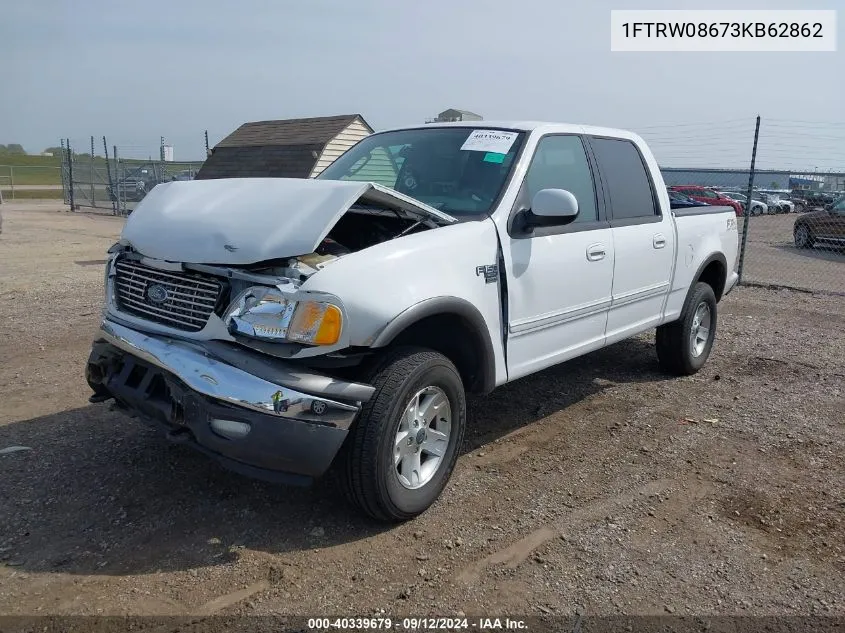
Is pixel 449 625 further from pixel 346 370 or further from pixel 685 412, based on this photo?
pixel 685 412

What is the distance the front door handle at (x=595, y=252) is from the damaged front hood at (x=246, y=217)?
45.4 inches

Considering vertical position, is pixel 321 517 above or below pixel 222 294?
below

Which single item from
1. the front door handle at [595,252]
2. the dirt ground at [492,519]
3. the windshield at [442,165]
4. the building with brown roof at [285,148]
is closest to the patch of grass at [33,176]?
the building with brown roof at [285,148]

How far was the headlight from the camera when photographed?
3068 millimetres

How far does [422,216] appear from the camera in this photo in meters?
3.78

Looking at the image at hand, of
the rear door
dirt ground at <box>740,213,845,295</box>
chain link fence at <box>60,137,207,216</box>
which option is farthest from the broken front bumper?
chain link fence at <box>60,137,207,216</box>

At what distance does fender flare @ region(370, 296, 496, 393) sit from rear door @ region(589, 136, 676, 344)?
141cm

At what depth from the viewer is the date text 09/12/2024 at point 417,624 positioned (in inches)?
109

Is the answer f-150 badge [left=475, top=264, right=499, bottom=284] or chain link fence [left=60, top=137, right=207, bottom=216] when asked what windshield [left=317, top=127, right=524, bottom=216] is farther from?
chain link fence [left=60, top=137, right=207, bottom=216]

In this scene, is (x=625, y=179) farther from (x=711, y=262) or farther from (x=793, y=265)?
(x=793, y=265)

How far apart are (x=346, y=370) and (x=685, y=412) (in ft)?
9.93

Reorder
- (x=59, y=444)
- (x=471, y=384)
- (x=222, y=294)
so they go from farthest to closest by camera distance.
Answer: (x=59, y=444)
(x=471, y=384)
(x=222, y=294)

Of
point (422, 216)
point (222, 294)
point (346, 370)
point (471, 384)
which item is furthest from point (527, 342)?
point (222, 294)

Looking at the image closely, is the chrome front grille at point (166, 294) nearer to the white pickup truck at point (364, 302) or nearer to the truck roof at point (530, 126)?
the white pickup truck at point (364, 302)
